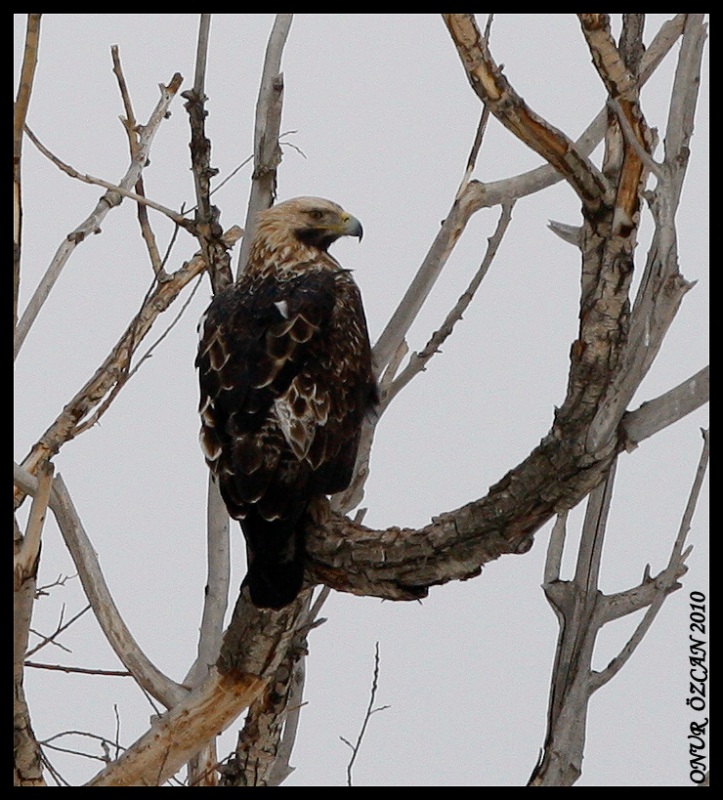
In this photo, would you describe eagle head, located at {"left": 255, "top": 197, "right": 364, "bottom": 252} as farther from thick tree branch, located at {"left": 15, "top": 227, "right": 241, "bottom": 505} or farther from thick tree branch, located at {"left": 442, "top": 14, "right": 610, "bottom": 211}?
thick tree branch, located at {"left": 442, "top": 14, "right": 610, "bottom": 211}

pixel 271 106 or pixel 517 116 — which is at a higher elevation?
pixel 271 106

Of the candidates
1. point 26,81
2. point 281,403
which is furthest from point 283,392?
point 26,81

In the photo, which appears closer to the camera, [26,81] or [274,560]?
[26,81]

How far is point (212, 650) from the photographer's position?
4070mm

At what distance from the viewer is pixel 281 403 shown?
3850 mm

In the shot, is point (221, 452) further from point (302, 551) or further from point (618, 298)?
point (618, 298)

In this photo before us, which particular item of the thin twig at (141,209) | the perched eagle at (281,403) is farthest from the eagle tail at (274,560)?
the thin twig at (141,209)

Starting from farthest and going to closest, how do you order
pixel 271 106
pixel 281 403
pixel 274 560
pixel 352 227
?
pixel 352 227 → pixel 271 106 → pixel 281 403 → pixel 274 560

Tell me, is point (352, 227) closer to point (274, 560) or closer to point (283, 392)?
point (283, 392)

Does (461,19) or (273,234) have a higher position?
(273,234)

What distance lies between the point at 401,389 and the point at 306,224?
0.96m

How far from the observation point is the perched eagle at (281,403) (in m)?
3.69
